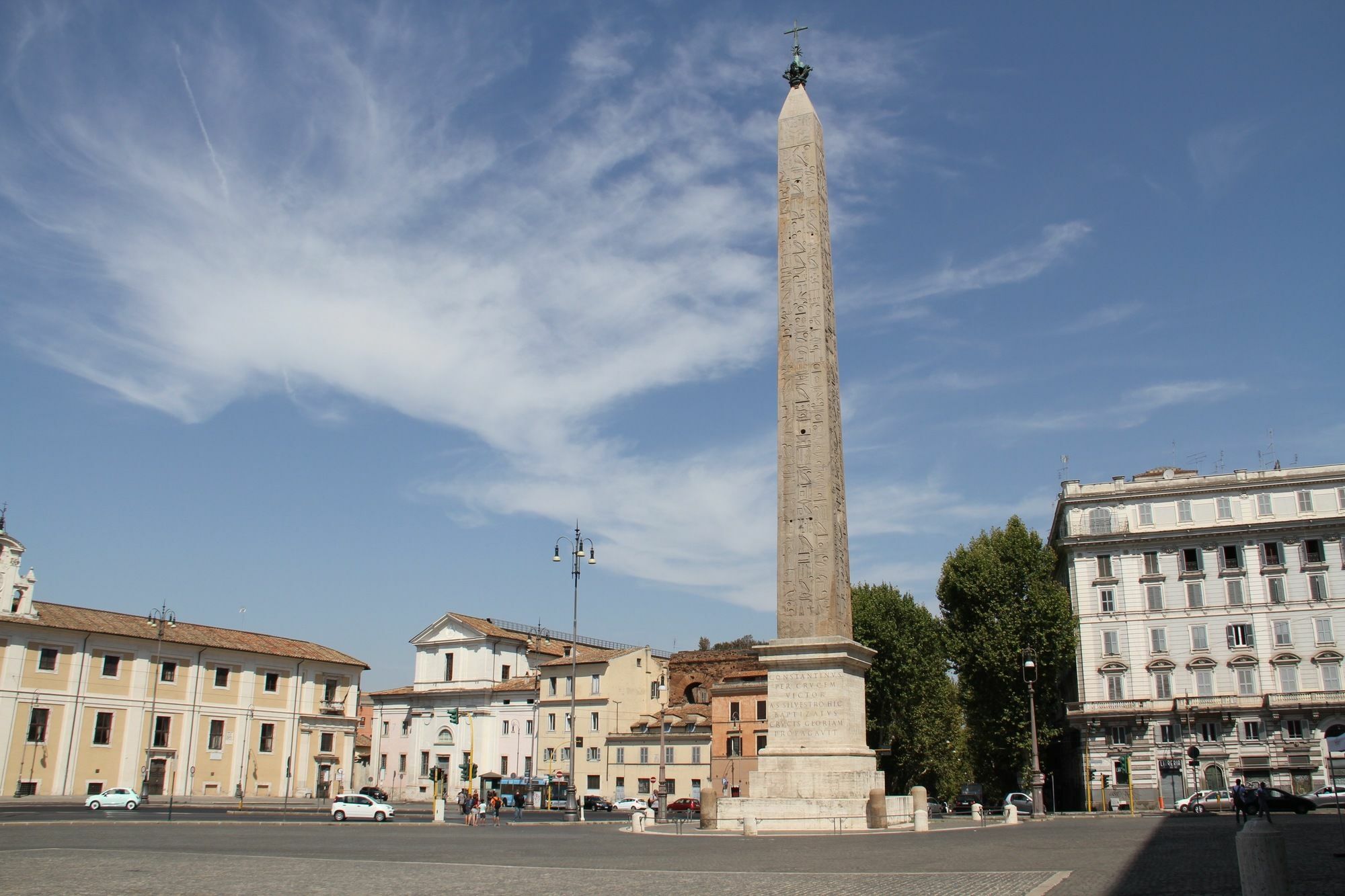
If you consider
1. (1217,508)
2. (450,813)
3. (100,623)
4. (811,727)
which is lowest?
(450,813)

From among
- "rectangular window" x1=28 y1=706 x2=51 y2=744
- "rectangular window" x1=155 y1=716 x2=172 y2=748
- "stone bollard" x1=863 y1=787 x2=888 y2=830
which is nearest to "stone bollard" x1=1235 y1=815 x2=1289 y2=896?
"stone bollard" x1=863 y1=787 x2=888 y2=830

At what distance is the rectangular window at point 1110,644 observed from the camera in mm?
45969

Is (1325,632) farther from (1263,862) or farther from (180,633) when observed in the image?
(180,633)

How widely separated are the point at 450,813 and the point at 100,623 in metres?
17.8

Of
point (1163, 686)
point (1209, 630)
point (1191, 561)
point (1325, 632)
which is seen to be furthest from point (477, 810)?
point (1325, 632)

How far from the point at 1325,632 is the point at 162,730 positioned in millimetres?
50203

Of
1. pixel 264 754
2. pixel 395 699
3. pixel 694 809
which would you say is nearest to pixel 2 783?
pixel 264 754

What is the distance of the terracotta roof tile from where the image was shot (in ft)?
149

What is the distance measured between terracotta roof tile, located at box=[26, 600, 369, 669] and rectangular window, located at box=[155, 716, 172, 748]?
340 centimetres

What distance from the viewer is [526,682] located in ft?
194

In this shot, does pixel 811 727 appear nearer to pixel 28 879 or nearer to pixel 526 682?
pixel 28 879

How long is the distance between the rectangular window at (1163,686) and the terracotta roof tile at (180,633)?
3996 cm

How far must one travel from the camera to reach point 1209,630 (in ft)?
146

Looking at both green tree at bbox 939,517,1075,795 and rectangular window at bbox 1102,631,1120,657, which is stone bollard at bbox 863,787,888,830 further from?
rectangular window at bbox 1102,631,1120,657
